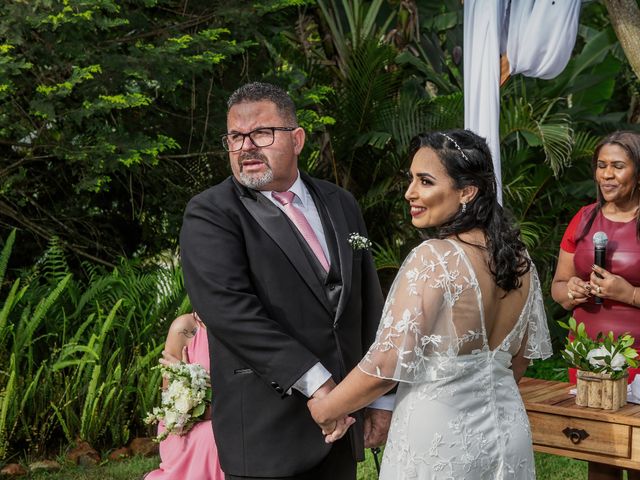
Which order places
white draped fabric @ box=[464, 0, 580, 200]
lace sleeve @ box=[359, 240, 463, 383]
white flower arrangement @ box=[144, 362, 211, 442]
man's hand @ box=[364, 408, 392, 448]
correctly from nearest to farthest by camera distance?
lace sleeve @ box=[359, 240, 463, 383] < man's hand @ box=[364, 408, 392, 448] < white flower arrangement @ box=[144, 362, 211, 442] < white draped fabric @ box=[464, 0, 580, 200]

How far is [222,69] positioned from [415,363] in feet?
19.8

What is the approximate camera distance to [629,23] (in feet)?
23.8

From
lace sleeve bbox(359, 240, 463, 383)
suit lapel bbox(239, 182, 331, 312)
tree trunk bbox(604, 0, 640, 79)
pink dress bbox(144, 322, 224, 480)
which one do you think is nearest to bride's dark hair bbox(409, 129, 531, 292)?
lace sleeve bbox(359, 240, 463, 383)

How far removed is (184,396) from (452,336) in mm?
1276

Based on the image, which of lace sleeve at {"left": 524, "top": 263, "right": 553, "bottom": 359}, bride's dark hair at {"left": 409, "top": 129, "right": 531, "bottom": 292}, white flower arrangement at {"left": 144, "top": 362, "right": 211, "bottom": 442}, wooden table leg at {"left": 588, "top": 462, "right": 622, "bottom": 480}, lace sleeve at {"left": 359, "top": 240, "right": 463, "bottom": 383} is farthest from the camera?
wooden table leg at {"left": 588, "top": 462, "right": 622, "bottom": 480}

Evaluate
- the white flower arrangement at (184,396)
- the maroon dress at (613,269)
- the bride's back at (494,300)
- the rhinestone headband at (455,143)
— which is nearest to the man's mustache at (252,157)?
the rhinestone headband at (455,143)

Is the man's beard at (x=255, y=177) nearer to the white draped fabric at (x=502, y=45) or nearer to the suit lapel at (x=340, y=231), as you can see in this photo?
the suit lapel at (x=340, y=231)

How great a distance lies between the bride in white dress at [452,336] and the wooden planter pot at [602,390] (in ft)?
3.63

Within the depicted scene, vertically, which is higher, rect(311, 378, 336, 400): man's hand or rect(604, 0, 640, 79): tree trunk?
rect(604, 0, 640, 79): tree trunk

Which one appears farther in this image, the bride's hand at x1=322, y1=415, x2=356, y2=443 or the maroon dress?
the maroon dress

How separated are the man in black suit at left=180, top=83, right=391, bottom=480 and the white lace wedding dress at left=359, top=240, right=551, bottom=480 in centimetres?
28

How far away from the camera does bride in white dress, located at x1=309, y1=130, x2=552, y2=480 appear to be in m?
2.82

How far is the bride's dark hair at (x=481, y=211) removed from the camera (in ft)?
9.52

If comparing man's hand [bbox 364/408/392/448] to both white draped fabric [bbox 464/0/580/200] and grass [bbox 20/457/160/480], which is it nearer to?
white draped fabric [bbox 464/0/580/200]
